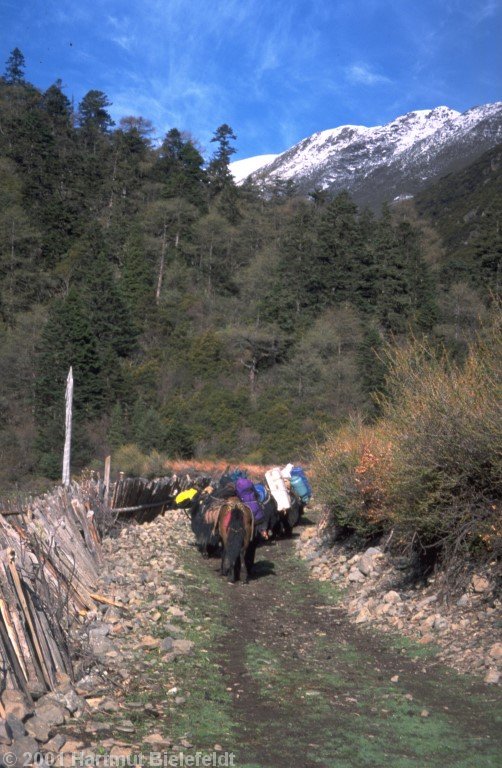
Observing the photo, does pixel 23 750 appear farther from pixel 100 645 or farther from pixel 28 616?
pixel 100 645

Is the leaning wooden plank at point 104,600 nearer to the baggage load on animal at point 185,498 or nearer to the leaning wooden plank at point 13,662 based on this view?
the leaning wooden plank at point 13,662

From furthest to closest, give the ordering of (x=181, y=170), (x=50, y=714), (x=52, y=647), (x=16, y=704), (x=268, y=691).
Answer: (x=181, y=170)
(x=268, y=691)
(x=52, y=647)
(x=50, y=714)
(x=16, y=704)

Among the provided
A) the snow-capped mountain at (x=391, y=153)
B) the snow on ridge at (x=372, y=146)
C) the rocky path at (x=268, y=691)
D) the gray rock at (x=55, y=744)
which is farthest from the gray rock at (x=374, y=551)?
the snow on ridge at (x=372, y=146)

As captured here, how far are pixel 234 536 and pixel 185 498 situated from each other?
6.75 metres

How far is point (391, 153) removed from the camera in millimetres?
137250

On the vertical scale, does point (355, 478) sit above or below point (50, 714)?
above

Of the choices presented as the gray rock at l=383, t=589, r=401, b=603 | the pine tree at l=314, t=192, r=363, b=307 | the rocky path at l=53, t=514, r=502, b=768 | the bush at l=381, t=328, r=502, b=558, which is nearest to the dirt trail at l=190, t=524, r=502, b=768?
the rocky path at l=53, t=514, r=502, b=768

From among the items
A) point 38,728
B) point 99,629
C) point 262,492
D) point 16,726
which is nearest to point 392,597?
point 99,629

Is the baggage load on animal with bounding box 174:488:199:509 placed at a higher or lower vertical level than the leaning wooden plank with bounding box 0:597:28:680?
lower

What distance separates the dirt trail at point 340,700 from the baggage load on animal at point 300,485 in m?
7.54

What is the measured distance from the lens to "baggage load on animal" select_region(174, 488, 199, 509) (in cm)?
1759

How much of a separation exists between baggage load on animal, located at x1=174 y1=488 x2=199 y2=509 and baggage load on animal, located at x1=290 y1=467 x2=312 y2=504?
2.09 m

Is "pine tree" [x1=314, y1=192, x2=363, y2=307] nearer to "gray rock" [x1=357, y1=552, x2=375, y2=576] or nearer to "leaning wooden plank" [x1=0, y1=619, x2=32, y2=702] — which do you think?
"gray rock" [x1=357, y1=552, x2=375, y2=576]

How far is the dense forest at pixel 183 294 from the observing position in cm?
4181
